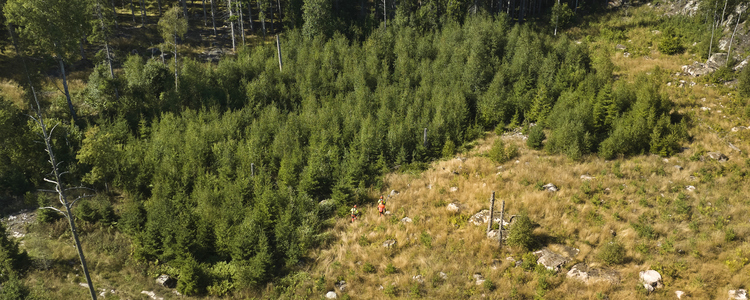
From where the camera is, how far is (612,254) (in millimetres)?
16172

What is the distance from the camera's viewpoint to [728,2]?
1547 inches

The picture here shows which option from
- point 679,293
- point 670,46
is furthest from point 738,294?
point 670,46

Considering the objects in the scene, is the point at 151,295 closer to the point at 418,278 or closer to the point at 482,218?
the point at 418,278

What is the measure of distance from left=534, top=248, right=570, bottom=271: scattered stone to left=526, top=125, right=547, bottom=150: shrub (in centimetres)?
1119

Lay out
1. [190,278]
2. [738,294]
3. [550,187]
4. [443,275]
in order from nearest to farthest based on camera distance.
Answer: [738,294] → [190,278] → [443,275] → [550,187]

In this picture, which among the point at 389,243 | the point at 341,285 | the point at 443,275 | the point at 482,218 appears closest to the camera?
the point at 443,275

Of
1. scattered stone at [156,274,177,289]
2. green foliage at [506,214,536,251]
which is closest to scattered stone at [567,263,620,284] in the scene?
green foliage at [506,214,536,251]

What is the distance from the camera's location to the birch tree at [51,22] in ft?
96.5

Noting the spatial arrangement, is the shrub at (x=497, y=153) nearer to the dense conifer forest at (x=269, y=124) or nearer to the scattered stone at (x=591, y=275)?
the dense conifer forest at (x=269, y=124)

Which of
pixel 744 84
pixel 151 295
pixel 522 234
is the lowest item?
pixel 151 295

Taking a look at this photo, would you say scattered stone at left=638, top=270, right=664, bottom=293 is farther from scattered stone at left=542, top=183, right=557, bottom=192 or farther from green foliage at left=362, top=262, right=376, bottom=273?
green foliage at left=362, top=262, right=376, bottom=273

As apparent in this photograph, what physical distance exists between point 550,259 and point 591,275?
1.65 m

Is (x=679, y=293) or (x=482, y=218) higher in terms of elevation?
(x=482, y=218)

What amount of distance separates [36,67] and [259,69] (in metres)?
20.5
